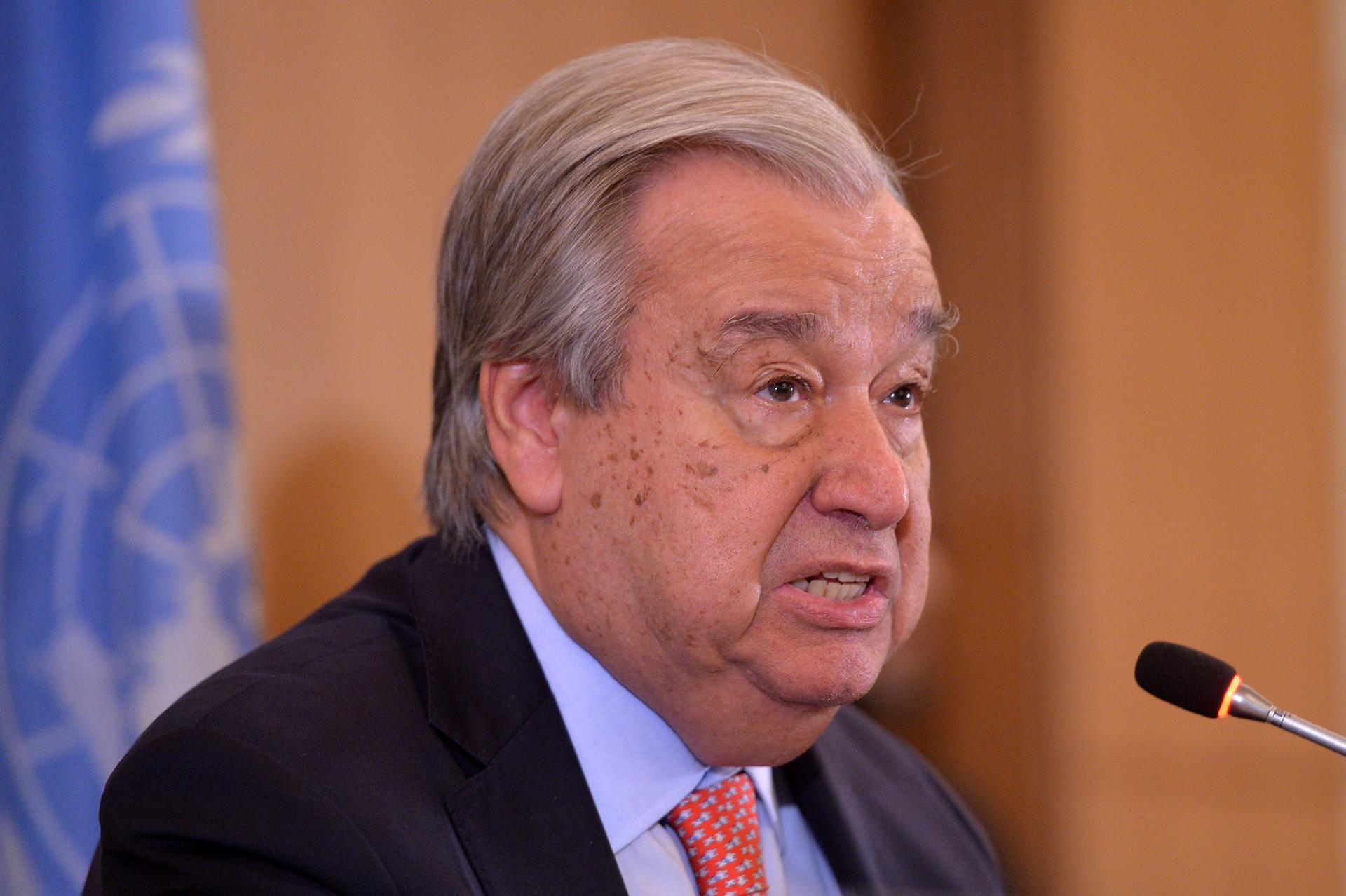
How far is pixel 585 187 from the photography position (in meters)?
1.42

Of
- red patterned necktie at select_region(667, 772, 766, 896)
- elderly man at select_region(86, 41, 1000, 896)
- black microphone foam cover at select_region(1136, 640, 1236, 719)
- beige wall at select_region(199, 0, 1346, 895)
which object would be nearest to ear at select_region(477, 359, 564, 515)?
elderly man at select_region(86, 41, 1000, 896)

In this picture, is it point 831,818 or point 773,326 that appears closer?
point 773,326

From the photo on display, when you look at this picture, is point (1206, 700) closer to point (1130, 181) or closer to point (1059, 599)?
point (1059, 599)

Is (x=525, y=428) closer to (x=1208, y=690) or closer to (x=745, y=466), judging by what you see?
(x=745, y=466)

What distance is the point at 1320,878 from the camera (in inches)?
133

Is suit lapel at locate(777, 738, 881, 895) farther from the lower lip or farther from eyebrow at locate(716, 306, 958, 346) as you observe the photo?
eyebrow at locate(716, 306, 958, 346)

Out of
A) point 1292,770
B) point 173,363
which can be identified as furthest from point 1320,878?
point 173,363

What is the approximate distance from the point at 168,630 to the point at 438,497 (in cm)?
50

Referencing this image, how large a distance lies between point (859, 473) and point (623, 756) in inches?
16.9

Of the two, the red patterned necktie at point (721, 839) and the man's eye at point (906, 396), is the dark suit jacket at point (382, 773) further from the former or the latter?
the man's eye at point (906, 396)

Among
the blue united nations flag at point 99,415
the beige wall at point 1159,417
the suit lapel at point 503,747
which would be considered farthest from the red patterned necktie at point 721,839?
the beige wall at point 1159,417

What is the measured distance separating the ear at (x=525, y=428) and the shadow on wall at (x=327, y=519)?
858mm

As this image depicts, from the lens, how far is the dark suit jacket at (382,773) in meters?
1.13

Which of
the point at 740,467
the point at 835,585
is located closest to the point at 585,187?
the point at 740,467
